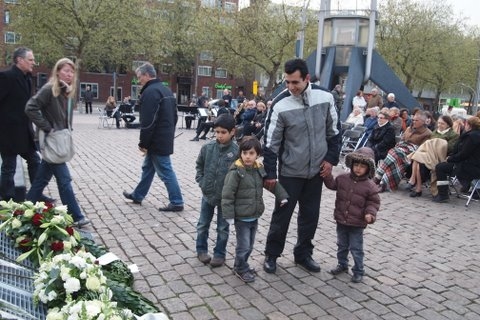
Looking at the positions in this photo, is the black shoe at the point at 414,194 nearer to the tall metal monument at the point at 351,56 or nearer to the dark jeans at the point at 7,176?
the dark jeans at the point at 7,176

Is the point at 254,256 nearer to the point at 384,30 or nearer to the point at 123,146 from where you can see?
the point at 123,146

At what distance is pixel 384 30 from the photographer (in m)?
39.3

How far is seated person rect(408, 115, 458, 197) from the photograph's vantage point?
9.05 metres

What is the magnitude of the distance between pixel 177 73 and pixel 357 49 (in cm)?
4766

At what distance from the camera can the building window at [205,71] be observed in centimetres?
6488

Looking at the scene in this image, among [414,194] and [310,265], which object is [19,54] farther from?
[414,194]

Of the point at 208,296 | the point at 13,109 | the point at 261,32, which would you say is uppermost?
the point at 261,32

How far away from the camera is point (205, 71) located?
6538 cm

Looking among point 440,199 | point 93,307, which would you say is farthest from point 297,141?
point 440,199

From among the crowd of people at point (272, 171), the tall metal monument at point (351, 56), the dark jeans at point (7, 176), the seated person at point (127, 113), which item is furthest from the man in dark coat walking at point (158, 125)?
the seated person at point (127, 113)

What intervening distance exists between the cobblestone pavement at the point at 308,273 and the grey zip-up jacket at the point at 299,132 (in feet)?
3.78

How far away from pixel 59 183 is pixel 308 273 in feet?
10.4

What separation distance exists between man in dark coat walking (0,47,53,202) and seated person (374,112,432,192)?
665 cm

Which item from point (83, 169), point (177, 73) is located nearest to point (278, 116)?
point (83, 169)
